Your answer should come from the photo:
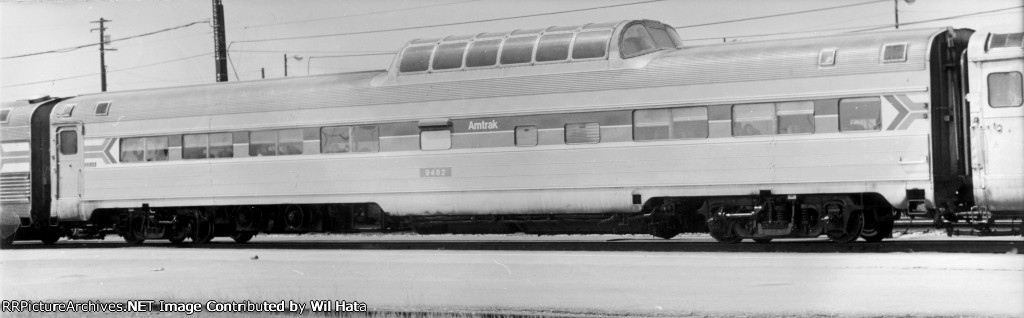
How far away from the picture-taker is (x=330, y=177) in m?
19.8

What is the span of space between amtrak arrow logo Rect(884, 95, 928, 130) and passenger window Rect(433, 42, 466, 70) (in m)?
6.74

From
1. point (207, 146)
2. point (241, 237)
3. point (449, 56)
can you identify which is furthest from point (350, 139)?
point (241, 237)

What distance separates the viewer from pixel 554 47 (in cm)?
1836

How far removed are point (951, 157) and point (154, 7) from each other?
34.8ft

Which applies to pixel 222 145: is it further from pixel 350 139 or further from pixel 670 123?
pixel 670 123

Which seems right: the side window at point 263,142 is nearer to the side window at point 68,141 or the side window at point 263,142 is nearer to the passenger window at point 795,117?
the side window at point 68,141

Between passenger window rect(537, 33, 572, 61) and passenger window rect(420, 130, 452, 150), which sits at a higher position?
passenger window rect(537, 33, 572, 61)

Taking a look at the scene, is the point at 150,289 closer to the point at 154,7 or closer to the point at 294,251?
the point at 154,7

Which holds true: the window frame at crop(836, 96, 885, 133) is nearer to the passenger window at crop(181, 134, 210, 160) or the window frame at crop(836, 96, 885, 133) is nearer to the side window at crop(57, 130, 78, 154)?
the passenger window at crop(181, 134, 210, 160)

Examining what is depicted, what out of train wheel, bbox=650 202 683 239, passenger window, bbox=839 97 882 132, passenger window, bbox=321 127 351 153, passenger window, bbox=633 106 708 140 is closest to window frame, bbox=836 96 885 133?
passenger window, bbox=839 97 882 132

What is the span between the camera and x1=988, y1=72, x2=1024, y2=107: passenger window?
15469 mm

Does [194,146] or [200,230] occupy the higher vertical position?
[194,146]

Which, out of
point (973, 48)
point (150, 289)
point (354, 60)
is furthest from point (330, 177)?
point (973, 48)

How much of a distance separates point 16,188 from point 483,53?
33.5 feet
